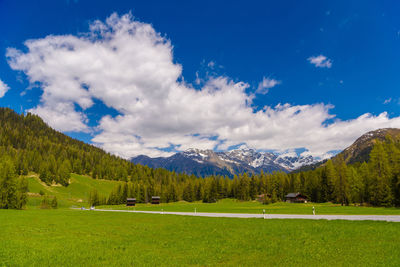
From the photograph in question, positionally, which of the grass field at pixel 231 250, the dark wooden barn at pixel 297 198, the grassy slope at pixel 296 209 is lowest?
the dark wooden barn at pixel 297 198

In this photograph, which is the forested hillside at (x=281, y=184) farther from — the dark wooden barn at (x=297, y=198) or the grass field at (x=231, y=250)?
the grass field at (x=231, y=250)

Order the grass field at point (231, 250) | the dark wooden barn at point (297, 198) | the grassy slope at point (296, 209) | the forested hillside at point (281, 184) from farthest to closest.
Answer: the dark wooden barn at point (297, 198) < the forested hillside at point (281, 184) < the grassy slope at point (296, 209) < the grass field at point (231, 250)

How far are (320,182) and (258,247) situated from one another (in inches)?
4652

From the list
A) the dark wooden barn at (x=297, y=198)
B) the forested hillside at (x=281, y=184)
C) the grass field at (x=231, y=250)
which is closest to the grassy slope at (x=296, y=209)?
the forested hillside at (x=281, y=184)

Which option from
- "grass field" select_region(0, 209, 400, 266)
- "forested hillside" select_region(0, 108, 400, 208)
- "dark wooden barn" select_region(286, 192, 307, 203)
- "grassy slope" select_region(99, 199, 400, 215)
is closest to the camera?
"grass field" select_region(0, 209, 400, 266)

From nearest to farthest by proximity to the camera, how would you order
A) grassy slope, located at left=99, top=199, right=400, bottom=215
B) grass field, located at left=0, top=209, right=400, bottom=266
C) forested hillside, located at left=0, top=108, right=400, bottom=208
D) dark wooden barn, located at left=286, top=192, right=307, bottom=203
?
grass field, located at left=0, top=209, right=400, bottom=266, grassy slope, located at left=99, top=199, right=400, bottom=215, forested hillside, located at left=0, top=108, right=400, bottom=208, dark wooden barn, located at left=286, top=192, right=307, bottom=203

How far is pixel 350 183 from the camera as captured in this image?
91.3 m

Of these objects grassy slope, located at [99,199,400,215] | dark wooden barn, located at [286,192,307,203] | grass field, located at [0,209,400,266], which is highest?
grass field, located at [0,209,400,266]

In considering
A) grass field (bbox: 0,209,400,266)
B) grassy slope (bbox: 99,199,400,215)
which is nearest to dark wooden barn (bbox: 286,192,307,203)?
grassy slope (bbox: 99,199,400,215)

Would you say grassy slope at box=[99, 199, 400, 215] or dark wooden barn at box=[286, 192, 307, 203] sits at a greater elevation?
grassy slope at box=[99, 199, 400, 215]

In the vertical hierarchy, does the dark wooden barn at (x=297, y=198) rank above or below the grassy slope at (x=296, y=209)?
below

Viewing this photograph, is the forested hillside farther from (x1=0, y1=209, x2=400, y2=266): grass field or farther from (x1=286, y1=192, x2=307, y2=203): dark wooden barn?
(x1=0, y1=209, x2=400, y2=266): grass field

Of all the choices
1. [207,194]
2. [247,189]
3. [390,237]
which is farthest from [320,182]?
[390,237]

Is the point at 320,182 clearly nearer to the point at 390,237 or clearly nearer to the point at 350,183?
the point at 350,183
